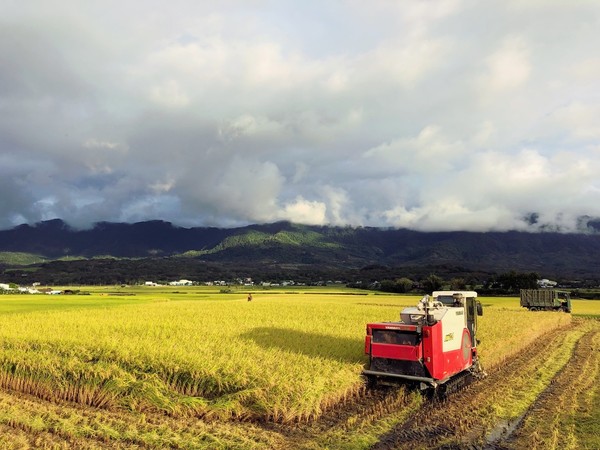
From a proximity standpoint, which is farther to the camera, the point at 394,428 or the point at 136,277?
the point at 136,277

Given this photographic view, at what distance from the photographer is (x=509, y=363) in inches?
652

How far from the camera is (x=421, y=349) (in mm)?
10945

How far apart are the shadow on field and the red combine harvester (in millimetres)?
1320

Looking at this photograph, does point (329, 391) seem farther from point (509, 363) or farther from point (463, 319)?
point (509, 363)

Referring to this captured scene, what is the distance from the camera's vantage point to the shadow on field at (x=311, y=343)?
1316cm

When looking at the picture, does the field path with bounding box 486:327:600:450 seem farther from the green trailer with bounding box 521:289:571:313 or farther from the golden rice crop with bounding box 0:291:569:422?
the green trailer with bounding box 521:289:571:313

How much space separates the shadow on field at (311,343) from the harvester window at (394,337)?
55.9 inches

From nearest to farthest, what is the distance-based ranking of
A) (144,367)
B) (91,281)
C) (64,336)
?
1. (144,367)
2. (64,336)
3. (91,281)

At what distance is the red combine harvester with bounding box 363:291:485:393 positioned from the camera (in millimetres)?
10883

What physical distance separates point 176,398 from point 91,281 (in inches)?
6783

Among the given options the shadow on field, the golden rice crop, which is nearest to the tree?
the shadow on field

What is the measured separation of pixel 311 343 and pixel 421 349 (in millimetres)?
4815

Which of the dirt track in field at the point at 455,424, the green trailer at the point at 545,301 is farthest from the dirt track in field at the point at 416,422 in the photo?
the green trailer at the point at 545,301

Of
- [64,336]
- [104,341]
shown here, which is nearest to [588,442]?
[104,341]
